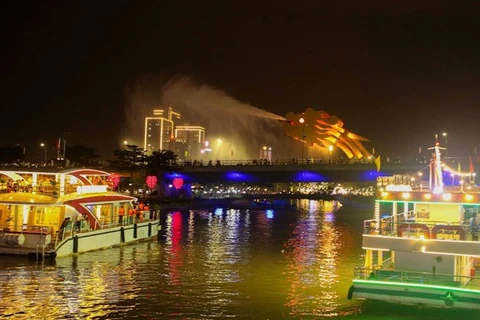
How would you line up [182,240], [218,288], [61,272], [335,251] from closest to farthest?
[218,288] → [61,272] → [335,251] → [182,240]

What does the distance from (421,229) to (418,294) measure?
2634mm

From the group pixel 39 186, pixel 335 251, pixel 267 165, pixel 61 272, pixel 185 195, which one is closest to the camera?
pixel 61 272

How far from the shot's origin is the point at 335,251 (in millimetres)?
43750

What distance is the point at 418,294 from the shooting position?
21578 millimetres

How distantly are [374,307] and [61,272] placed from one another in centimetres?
1706

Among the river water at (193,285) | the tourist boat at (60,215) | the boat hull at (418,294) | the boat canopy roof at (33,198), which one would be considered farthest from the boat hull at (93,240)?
the boat hull at (418,294)

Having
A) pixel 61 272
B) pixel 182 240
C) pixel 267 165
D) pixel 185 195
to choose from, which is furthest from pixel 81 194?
pixel 185 195

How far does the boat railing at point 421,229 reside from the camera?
22.2 m

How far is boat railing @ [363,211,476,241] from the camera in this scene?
875 inches

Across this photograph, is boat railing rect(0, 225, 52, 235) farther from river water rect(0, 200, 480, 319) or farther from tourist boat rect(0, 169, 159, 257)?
river water rect(0, 200, 480, 319)

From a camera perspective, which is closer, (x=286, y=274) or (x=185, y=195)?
(x=286, y=274)

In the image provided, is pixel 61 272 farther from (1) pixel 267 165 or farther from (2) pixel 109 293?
(1) pixel 267 165

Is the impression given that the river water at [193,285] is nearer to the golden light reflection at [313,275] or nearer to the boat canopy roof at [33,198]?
the golden light reflection at [313,275]

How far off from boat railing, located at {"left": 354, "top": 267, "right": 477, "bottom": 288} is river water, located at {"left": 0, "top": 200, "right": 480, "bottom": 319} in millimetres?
1373
